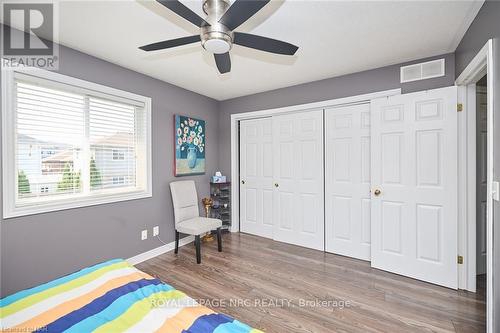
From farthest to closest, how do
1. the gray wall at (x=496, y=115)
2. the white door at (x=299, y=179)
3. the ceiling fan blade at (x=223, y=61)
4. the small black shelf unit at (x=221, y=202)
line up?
the small black shelf unit at (x=221, y=202) < the white door at (x=299, y=179) < the ceiling fan blade at (x=223, y=61) < the gray wall at (x=496, y=115)

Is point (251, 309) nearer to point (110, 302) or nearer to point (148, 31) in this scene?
point (110, 302)

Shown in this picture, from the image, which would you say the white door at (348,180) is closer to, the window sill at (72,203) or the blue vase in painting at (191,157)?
the blue vase in painting at (191,157)

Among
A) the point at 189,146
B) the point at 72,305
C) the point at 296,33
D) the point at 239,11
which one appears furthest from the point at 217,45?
the point at 189,146

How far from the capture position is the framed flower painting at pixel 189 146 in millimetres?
3479

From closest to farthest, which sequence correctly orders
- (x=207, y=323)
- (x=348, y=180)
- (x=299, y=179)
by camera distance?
(x=207, y=323), (x=348, y=180), (x=299, y=179)

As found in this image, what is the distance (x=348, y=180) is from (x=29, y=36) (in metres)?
3.82

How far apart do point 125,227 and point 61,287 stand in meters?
1.62

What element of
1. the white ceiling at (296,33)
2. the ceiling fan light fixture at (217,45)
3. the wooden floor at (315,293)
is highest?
the white ceiling at (296,33)

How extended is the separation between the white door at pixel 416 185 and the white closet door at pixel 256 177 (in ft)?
5.37

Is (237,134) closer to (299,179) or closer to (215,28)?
(299,179)

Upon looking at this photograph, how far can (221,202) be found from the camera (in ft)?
13.6

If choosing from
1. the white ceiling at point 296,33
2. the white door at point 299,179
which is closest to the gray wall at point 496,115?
the white ceiling at point 296,33

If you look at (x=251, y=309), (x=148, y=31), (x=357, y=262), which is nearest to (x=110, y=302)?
(x=251, y=309)

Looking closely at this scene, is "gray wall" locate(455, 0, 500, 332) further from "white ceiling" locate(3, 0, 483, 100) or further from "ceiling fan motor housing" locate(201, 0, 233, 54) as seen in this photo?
"ceiling fan motor housing" locate(201, 0, 233, 54)
